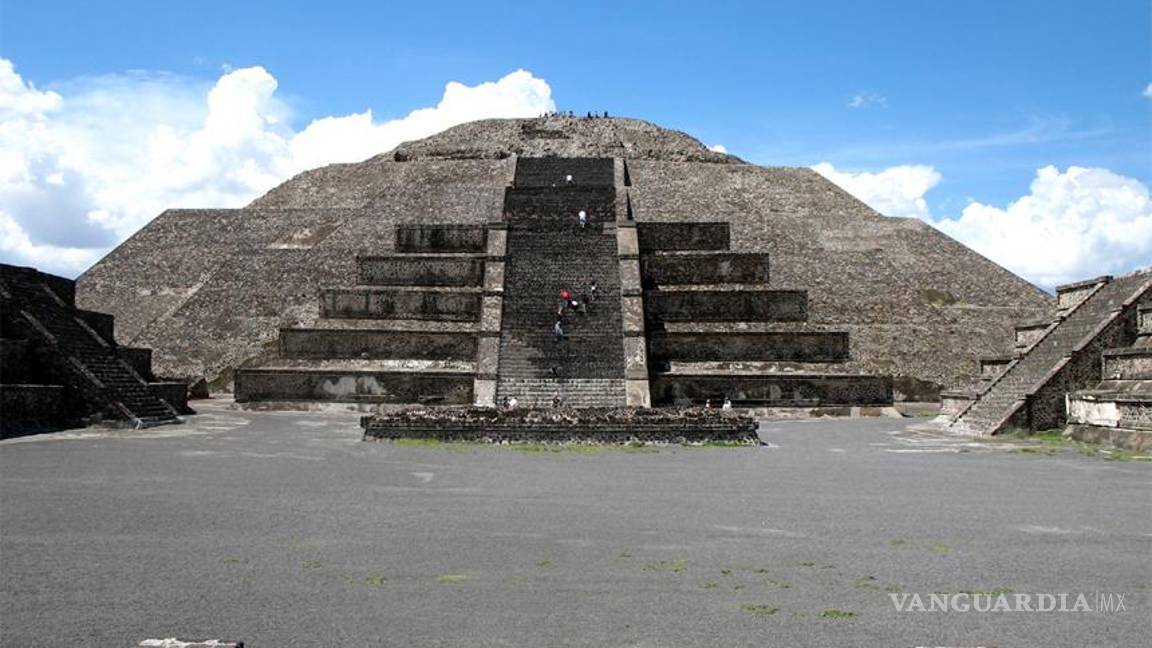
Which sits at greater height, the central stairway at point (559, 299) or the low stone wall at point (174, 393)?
the central stairway at point (559, 299)

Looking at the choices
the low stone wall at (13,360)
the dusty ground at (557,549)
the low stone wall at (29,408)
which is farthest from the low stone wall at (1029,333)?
the low stone wall at (13,360)

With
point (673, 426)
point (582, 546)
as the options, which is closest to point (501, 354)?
point (673, 426)

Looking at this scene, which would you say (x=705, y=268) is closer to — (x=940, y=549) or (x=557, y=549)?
(x=940, y=549)

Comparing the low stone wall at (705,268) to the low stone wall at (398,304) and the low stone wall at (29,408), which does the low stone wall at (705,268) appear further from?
the low stone wall at (29,408)

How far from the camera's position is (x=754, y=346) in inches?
906

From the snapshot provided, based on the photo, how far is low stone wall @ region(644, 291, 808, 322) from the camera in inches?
950

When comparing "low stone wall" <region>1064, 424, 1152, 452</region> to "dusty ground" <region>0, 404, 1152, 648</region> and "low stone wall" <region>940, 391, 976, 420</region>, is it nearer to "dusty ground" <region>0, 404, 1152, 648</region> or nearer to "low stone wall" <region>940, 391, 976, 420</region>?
"dusty ground" <region>0, 404, 1152, 648</region>

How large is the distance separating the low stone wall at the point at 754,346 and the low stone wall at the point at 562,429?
283 inches

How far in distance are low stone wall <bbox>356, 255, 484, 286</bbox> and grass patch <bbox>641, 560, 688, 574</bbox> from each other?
1937cm

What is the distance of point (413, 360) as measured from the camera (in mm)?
22672

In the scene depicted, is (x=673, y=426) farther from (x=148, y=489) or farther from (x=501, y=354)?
(x=148, y=489)

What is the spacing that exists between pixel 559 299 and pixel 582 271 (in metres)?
1.65

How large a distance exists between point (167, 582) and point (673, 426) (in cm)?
1041

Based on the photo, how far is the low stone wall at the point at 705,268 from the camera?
25703mm
